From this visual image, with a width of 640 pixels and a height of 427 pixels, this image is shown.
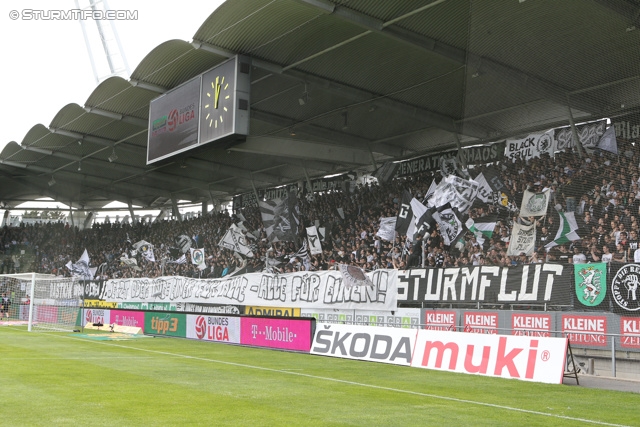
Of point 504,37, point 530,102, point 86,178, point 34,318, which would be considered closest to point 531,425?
point 504,37

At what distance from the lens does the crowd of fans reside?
19.4 meters

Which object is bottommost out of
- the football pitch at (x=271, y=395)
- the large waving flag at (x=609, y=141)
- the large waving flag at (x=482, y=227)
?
the football pitch at (x=271, y=395)

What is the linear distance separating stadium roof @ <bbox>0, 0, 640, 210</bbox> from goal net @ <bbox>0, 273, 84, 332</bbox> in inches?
296

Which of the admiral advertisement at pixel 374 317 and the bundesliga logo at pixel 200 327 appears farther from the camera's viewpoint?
the bundesliga logo at pixel 200 327

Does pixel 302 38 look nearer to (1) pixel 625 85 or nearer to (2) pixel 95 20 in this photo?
(1) pixel 625 85

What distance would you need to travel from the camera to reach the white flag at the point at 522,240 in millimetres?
21250

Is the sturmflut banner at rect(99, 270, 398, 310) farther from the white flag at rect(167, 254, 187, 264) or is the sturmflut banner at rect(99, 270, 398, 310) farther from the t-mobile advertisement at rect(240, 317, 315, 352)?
the white flag at rect(167, 254, 187, 264)

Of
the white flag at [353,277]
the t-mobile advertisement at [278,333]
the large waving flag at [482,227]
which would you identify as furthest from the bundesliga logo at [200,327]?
the large waving flag at [482,227]

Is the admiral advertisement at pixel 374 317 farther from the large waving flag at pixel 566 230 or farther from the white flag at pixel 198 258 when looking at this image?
the white flag at pixel 198 258

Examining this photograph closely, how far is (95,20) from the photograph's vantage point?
158 feet

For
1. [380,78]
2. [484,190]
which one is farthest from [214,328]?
[484,190]

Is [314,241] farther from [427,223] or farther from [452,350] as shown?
[452,350]

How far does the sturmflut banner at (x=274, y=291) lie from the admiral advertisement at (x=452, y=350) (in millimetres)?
2667

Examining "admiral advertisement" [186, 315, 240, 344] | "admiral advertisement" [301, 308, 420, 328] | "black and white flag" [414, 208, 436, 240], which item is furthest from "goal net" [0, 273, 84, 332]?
"black and white flag" [414, 208, 436, 240]
